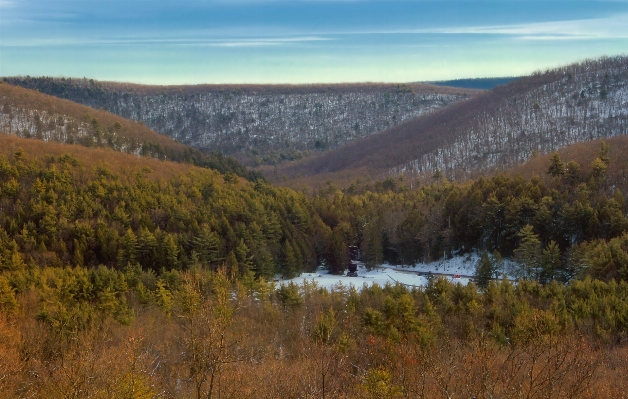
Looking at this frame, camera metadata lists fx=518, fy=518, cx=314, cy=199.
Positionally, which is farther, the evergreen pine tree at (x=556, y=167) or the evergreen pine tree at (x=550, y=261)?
the evergreen pine tree at (x=556, y=167)

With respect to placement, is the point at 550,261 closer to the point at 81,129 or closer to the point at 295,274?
the point at 295,274

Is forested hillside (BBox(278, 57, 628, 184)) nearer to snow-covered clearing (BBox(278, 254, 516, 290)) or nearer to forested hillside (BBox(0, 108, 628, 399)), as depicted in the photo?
forested hillside (BBox(0, 108, 628, 399))

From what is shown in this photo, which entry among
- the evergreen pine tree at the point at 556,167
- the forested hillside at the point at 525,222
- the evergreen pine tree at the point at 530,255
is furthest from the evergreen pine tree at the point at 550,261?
the evergreen pine tree at the point at 556,167

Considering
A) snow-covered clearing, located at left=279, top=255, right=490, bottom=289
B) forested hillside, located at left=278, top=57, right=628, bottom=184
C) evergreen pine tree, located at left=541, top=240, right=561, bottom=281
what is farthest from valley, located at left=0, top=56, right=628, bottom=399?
forested hillside, located at left=278, top=57, right=628, bottom=184

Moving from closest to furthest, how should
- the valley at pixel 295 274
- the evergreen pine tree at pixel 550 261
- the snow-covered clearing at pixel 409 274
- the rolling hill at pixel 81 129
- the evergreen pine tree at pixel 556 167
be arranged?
the valley at pixel 295 274 < the evergreen pine tree at pixel 550 261 < the snow-covered clearing at pixel 409 274 < the evergreen pine tree at pixel 556 167 < the rolling hill at pixel 81 129

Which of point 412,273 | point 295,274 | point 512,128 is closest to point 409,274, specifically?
point 412,273

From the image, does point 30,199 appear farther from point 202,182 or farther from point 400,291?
point 400,291

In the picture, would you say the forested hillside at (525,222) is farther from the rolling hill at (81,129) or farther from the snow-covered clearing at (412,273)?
the rolling hill at (81,129)

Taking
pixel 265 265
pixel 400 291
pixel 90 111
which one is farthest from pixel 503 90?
pixel 400 291
